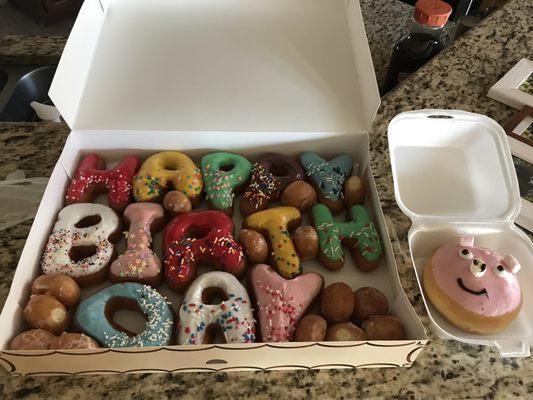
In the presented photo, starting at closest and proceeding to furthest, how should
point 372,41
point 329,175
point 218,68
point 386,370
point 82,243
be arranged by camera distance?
point 386,370 → point 82,243 → point 329,175 → point 218,68 → point 372,41

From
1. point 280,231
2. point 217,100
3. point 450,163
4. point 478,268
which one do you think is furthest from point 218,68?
point 478,268

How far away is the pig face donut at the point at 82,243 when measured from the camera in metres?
0.73

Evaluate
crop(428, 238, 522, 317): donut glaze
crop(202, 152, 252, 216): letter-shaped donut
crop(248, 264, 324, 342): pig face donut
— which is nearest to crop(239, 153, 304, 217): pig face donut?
crop(202, 152, 252, 216): letter-shaped donut

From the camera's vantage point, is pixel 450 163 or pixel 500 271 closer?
pixel 500 271

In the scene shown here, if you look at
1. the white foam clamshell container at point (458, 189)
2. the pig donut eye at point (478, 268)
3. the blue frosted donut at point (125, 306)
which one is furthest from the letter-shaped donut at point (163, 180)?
the pig donut eye at point (478, 268)

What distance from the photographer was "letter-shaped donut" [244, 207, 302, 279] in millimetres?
759

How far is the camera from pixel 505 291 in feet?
2.30

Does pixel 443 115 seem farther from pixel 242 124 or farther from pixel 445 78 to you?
pixel 242 124

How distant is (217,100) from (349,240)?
373 mm

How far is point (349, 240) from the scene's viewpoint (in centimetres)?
80

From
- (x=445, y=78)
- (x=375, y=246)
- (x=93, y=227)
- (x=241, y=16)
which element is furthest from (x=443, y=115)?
(x=93, y=227)

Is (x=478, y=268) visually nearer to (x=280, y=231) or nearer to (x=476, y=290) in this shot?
(x=476, y=290)

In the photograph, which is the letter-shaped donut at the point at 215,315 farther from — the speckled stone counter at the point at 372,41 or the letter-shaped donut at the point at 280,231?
the speckled stone counter at the point at 372,41

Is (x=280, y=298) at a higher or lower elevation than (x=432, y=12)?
lower
